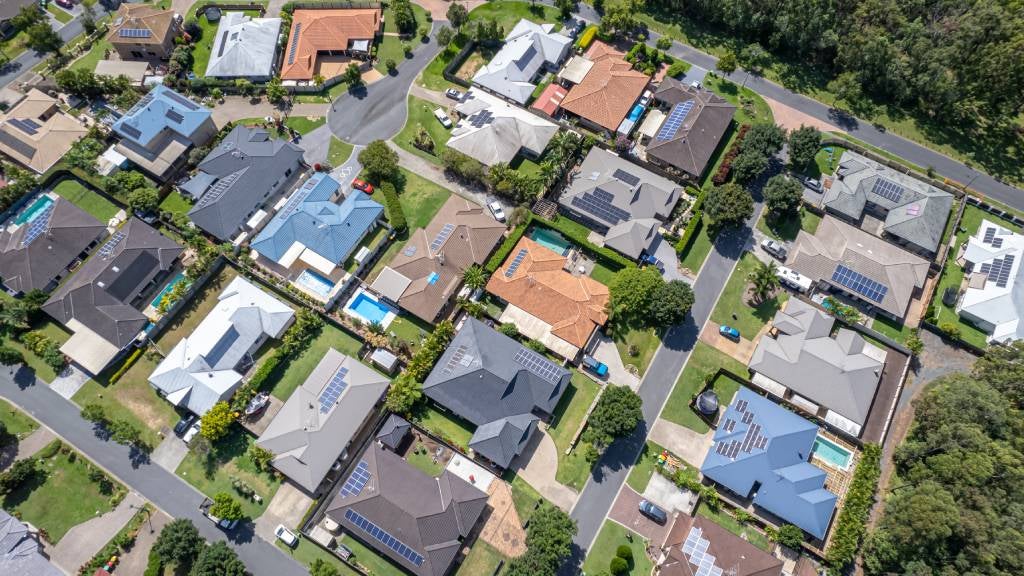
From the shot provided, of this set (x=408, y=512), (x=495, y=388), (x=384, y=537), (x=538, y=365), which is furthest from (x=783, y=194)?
(x=384, y=537)

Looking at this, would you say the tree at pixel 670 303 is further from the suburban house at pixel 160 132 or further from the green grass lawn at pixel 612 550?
the suburban house at pixel 160 132

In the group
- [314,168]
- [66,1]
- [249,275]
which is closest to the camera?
[249,275]

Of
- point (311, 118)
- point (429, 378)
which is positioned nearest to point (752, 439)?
point (429, 378)

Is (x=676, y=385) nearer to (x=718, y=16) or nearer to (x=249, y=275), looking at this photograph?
(x=249, y=275)

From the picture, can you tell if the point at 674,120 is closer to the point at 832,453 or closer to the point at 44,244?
the point at 832,453

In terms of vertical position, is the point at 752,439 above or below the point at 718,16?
below

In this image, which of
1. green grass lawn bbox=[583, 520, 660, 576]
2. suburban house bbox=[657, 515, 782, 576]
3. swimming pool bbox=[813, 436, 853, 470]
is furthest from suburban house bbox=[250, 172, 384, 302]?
swimming pool bbox=[813, 436, 853, 470]
